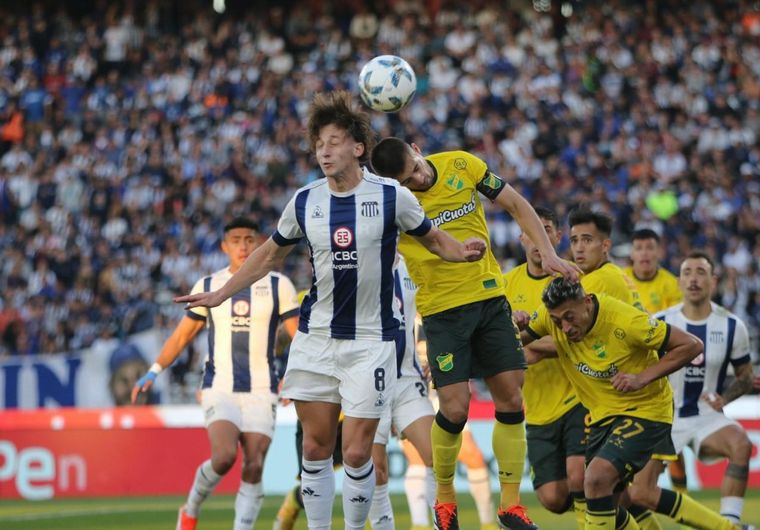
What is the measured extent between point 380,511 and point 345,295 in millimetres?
2018

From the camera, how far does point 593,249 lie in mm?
9562

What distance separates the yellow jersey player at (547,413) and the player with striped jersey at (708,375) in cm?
168

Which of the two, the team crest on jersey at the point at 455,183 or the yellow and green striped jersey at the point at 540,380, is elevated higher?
the team crest on jersey at the point at 455,183

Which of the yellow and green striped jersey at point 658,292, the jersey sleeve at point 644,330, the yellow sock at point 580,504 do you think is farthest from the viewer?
the yellow and green striped jersey at point 658,292

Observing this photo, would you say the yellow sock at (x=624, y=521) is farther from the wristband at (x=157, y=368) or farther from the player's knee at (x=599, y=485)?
the wristband at (x=157, y=368)

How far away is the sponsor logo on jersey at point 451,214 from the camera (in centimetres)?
851

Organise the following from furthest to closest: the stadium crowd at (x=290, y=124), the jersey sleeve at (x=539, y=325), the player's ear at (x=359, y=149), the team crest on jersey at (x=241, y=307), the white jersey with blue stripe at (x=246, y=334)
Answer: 1. the stadium crowd at (x=290, y=124)
2. the team crest on jersey at (x=241, y=307)
3. the white jersey with blue stripe at (x=246, y=334)
4. the jersey sleeve at (x=539, y=325)
5. the player's ear at (x=359, y=149)

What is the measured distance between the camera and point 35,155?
81.4 ft

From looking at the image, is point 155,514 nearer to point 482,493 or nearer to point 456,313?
point 482,493

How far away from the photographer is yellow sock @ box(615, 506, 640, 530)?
8469mm

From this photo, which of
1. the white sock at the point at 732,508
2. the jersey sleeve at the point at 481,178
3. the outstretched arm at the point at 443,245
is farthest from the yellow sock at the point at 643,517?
the outstretched arm at the point at 443,245

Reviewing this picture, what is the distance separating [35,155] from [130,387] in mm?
8073

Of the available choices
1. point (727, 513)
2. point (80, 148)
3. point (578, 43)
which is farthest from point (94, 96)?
point (727, 513)

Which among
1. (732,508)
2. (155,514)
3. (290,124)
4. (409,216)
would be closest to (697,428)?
(732,508)
